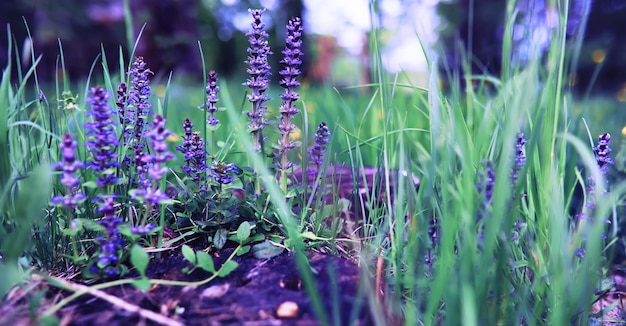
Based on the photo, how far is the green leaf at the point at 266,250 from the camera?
1.14m

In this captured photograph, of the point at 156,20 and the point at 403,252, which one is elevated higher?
the point at 156,20

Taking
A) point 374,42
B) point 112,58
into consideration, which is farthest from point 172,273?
point 112,58

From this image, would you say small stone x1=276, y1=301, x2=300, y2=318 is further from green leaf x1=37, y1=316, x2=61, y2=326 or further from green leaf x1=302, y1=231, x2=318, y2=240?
green leaf x1=37, y1=316, x2=61, y2=326

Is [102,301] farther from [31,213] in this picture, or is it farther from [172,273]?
[31,213]

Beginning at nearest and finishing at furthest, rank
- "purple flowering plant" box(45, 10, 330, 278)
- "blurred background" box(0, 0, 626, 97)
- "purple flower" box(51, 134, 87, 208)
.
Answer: "purple flower" box(51, 134, 87, 208) < "purple flowering plant" box(45, 10, 330, 278) < "blurred background" box(0, 0, 626, 97)

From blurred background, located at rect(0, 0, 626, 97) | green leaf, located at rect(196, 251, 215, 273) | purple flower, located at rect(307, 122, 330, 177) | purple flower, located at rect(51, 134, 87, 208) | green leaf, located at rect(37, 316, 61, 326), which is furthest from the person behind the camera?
blurred background, located at rect(0, 0, 626, 97)

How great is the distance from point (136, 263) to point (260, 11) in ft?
2.34

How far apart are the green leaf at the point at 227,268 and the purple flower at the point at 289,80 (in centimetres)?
38

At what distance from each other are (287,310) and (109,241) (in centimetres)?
43

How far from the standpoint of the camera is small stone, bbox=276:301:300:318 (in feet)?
3.05

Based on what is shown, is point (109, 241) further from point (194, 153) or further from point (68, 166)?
point (194, 153)

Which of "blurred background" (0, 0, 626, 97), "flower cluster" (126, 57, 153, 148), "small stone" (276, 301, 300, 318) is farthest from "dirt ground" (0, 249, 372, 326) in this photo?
"blurred background" (0, 0, 626, 97)

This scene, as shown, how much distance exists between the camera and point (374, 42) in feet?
4.35

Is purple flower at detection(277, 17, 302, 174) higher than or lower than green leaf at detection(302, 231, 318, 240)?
higher
